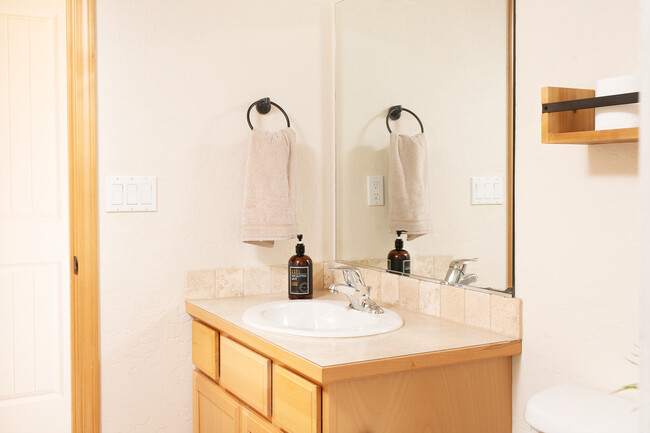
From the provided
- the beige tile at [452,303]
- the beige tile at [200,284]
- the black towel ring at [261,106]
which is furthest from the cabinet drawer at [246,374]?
the black towel ring at [261,106]

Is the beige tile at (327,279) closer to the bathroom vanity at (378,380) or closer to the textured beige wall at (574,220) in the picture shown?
the bathroom vanity at (378,380)

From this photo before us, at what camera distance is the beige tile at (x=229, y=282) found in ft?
6.58

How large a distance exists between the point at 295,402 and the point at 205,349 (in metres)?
0.62

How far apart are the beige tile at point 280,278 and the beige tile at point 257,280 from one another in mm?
16

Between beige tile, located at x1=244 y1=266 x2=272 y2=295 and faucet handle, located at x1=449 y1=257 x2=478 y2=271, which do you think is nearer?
faucet handle, located at x1=449 y1=257 x2=478 y2=271

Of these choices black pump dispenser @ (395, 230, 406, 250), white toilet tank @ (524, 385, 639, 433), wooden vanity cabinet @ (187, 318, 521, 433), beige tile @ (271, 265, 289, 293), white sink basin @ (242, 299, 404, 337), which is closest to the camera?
white toilet tank @ (524, 385, 639, 433)

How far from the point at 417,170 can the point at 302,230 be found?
0.55 meters

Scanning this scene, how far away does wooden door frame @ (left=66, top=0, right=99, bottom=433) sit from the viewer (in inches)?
71.2

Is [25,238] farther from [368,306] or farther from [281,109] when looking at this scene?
[368,306]

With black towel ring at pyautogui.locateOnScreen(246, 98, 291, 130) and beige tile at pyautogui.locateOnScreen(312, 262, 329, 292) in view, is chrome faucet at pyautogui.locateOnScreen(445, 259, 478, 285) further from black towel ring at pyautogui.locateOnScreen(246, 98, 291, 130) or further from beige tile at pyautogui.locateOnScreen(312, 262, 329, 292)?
black towel ring at pyautogui.locateOnScreen(246, 98, 291, 130)

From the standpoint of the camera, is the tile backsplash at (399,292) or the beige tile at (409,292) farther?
the beige tile at (409,292)

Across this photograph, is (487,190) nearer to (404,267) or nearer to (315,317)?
(404,267)

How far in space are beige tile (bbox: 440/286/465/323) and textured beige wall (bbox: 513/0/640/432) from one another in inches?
8.0

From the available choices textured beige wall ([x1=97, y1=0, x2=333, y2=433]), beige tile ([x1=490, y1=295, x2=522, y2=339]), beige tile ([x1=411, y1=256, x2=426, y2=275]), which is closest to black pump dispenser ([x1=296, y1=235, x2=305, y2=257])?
textured beige wall ([x1=97, y1=0, x2=333, y2=433])
